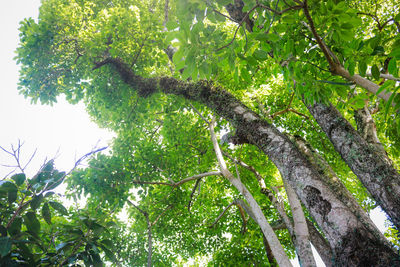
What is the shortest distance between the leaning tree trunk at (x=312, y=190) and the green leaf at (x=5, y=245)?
3.10 metres

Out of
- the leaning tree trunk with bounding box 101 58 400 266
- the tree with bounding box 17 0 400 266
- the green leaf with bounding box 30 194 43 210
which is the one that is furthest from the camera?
the green leaf with bounding box 30 194 43 210

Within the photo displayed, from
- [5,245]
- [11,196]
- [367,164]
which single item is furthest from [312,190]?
[11,196]

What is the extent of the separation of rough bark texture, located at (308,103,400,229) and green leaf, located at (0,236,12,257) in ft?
13.0

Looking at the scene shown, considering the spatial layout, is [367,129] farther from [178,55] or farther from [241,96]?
[178,55]

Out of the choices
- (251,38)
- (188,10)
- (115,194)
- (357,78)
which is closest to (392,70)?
(357,78)

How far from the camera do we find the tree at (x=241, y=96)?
1.79 meters

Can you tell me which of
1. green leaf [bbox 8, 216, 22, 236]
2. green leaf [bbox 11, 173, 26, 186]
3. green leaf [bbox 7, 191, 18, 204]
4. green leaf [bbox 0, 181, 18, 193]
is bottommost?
green leaf [bbox 8, 216, 22, 236]

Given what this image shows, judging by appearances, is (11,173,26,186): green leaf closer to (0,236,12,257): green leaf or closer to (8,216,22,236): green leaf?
(8,216,22,236): green leaf

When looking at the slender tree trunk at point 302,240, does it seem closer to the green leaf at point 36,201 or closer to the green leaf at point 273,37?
the green leaf at point 273,37

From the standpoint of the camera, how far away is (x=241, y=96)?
5855 mm

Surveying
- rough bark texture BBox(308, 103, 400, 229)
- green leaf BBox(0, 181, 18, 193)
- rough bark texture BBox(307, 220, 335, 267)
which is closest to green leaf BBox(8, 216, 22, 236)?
green leaf BBox(0, 181, 18, 193)

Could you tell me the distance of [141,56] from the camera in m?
5.93

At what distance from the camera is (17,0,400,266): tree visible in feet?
5.89

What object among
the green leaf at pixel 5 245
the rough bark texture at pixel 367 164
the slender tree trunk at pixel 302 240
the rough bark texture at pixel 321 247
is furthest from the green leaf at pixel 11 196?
the rough bark texture at pixel 321 247
